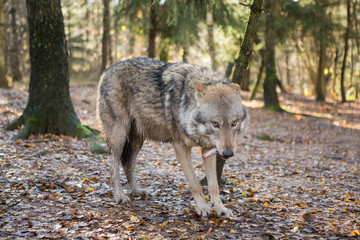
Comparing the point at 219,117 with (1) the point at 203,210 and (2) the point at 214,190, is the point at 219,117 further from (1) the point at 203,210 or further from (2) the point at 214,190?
(1) the point at 203,210

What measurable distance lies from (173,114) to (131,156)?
1499 mm

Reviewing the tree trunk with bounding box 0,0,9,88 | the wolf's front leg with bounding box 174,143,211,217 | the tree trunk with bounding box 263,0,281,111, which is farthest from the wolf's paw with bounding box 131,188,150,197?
the tree trunk with bounding box 263,0,281,111

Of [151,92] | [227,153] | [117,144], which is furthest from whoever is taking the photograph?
[117,144]

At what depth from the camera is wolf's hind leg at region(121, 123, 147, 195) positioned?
6.13m

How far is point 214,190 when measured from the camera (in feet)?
17.1

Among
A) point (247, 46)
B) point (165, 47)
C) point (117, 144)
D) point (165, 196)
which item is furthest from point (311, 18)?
point (117, 144)

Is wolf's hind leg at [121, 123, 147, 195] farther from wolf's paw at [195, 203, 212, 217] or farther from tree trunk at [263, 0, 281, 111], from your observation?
tree trunk at [263, 0, 281, 111]

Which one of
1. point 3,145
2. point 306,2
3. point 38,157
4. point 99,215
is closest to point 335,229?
point 99,215

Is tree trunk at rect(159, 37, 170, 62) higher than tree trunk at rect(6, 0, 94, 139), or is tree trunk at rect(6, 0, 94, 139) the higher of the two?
tree trunk at rect(159, 37, 170, 62)

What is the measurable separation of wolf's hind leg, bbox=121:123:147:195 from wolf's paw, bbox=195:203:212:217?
1446 millimetres

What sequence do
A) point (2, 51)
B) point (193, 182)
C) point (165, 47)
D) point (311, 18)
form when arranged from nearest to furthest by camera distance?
point (193, 182), point (2, 51), point (165, 47), point (311, 18)

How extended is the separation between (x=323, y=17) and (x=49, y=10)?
17.8 meters

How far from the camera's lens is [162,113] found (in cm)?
543

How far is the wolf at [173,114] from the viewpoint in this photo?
469 cm
